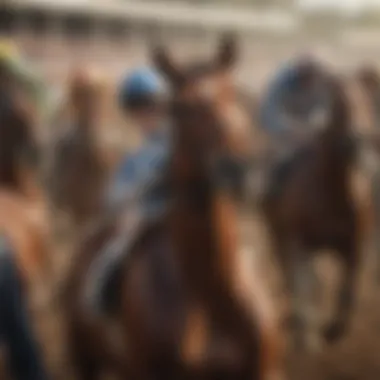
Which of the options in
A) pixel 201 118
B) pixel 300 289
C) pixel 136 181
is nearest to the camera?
pixel 201 118

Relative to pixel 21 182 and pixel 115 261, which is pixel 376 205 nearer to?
pixel 115 261

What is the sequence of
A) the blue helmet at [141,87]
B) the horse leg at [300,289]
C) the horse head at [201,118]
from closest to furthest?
the horse head at [201,118] → the blue helmet at [141,87] → the horse leg at [300,289]

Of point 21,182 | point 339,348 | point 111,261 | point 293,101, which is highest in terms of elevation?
point 293,101

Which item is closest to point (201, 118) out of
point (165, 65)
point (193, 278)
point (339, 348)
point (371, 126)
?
point (165, 65)

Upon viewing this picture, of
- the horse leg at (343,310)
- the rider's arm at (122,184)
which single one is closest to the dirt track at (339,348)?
the horse leg at (343,310)

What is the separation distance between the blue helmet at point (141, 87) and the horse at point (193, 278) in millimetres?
23

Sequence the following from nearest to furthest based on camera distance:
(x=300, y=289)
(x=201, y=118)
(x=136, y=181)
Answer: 1. (x=201, y=118)
2. (x=136, y=181)
3. (x=300, y=289)

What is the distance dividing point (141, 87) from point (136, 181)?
15 cm

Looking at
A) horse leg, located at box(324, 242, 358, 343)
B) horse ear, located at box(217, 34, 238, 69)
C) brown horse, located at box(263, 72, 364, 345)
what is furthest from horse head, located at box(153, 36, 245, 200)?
horse leg, located at box(324, 242, 358, 343)

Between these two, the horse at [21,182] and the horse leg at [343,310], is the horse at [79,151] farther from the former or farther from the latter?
the horse leg at [343,310]

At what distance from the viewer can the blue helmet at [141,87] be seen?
1.45 m

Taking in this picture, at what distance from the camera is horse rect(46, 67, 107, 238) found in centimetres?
155

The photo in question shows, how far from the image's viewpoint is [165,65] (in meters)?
1.45

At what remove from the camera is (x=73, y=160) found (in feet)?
5.14
